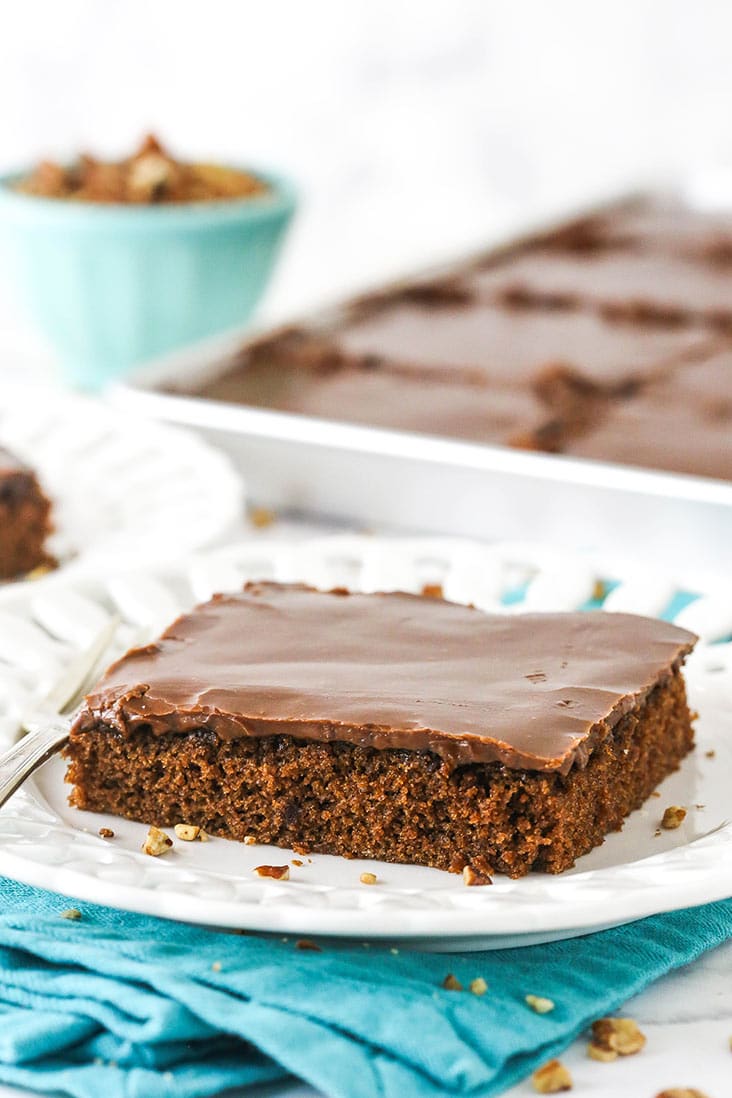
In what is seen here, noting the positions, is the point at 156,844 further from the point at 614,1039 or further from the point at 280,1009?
the point at 614,1039

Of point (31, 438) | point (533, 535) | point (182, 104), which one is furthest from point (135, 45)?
point (533, 535)

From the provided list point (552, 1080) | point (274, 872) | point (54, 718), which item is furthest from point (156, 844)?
point (552, 1080)

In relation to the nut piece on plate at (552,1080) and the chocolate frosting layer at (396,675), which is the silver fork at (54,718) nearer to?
the chocolate frosting layer at (396,675)

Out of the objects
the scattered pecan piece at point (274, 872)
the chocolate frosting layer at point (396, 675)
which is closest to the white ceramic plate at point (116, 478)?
the chocolate frosting layer at point (396, 675)

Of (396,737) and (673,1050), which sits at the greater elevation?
(396,737)

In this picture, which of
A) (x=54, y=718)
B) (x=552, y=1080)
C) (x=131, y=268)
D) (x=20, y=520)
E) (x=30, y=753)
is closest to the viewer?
(x=552, y=1080)

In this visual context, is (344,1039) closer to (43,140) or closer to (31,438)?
A: (31,438)

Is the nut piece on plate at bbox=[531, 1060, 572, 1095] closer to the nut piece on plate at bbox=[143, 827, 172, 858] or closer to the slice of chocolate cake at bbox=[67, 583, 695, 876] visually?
the slice of chocolate cake at bbox=[67, 583, 695, 876]
